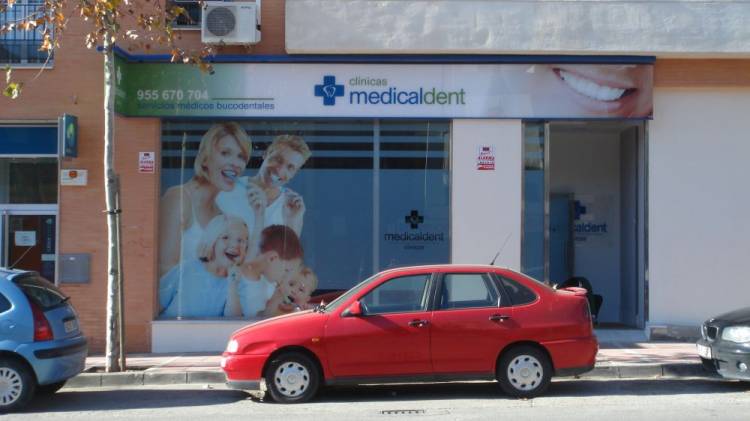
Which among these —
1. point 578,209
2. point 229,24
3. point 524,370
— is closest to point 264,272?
point 229,24

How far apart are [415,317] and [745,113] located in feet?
25.0

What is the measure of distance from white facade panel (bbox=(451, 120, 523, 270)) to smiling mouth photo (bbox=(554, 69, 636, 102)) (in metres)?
1.05

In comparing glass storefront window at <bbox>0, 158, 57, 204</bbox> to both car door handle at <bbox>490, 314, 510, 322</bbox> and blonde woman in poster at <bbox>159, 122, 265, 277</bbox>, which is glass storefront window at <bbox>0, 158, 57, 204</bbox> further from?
car door handle at <bbox>490, 314, 510, 322</bbox>

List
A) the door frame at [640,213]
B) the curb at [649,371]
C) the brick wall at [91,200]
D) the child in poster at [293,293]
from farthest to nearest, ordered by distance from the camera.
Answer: the child in poster at [293,293], the door frame at [640,213], the brick wall at [91,200], the curb at [649,371]

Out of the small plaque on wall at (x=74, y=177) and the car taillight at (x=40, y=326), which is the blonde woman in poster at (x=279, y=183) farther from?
the car taillight at (x=40, y=326)

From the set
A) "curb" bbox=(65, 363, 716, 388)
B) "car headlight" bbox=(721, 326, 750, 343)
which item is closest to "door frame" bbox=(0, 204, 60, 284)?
"curb" bbox=(65, 363, 716, 388)

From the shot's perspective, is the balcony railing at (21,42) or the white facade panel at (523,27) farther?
the balcony railing at (21,42)

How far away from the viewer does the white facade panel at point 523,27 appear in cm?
1329

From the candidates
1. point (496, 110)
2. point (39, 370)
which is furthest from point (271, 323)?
point (496, 110)

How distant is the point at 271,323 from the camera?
31.2 ft

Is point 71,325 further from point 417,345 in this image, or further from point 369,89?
point 369,89

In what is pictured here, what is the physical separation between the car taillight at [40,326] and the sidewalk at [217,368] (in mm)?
1867

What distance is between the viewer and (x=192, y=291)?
13906 mm

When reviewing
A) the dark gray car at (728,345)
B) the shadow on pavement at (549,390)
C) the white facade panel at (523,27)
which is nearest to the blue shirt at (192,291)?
the white facade panel at (523,27)
